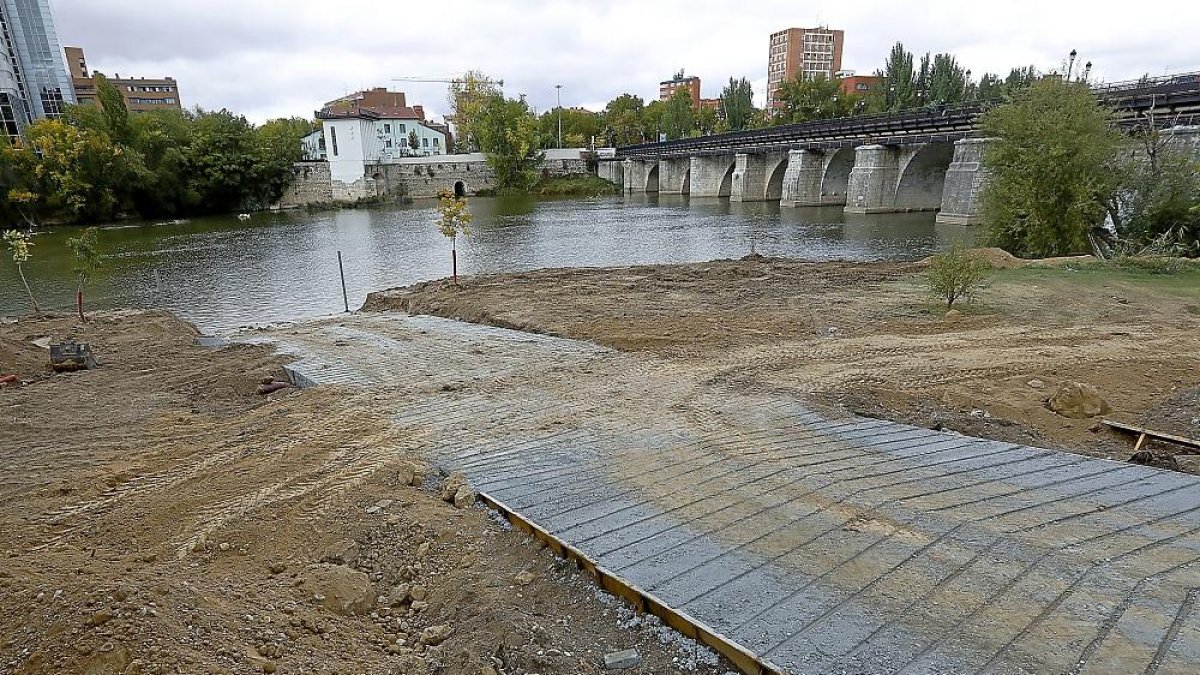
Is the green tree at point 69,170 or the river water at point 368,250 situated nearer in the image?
the river water at point 368,250

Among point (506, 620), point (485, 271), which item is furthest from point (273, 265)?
point (506, 620)

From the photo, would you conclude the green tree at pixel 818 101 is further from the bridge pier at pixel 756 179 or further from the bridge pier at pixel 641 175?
the bridge pier at pixel 756 179

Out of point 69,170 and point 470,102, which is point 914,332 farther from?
point 470,102

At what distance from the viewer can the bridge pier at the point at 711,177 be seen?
67250 millimetres

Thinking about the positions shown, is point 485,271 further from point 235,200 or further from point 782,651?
point 235,200

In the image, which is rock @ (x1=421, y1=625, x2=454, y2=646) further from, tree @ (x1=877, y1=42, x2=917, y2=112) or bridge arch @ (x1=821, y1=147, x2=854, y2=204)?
tree @ (x1=877, y1=42, x2=917, y2=112)

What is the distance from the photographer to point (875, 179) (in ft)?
144

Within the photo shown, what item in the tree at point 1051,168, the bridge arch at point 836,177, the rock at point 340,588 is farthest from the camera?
the bridge arch at point 836,177

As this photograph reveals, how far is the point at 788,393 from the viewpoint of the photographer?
29.0 ft

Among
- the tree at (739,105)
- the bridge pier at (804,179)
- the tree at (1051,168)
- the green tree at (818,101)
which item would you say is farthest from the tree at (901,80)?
the tree at (1051,168)

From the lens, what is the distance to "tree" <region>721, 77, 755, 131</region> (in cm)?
10106

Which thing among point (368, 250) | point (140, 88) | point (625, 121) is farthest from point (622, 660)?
point (140, 88)

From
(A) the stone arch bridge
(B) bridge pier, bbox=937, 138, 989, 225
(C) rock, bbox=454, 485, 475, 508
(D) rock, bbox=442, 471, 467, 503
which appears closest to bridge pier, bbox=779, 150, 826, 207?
(A) the stone arch bridge

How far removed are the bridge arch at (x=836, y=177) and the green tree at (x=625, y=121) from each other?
2564 inches
